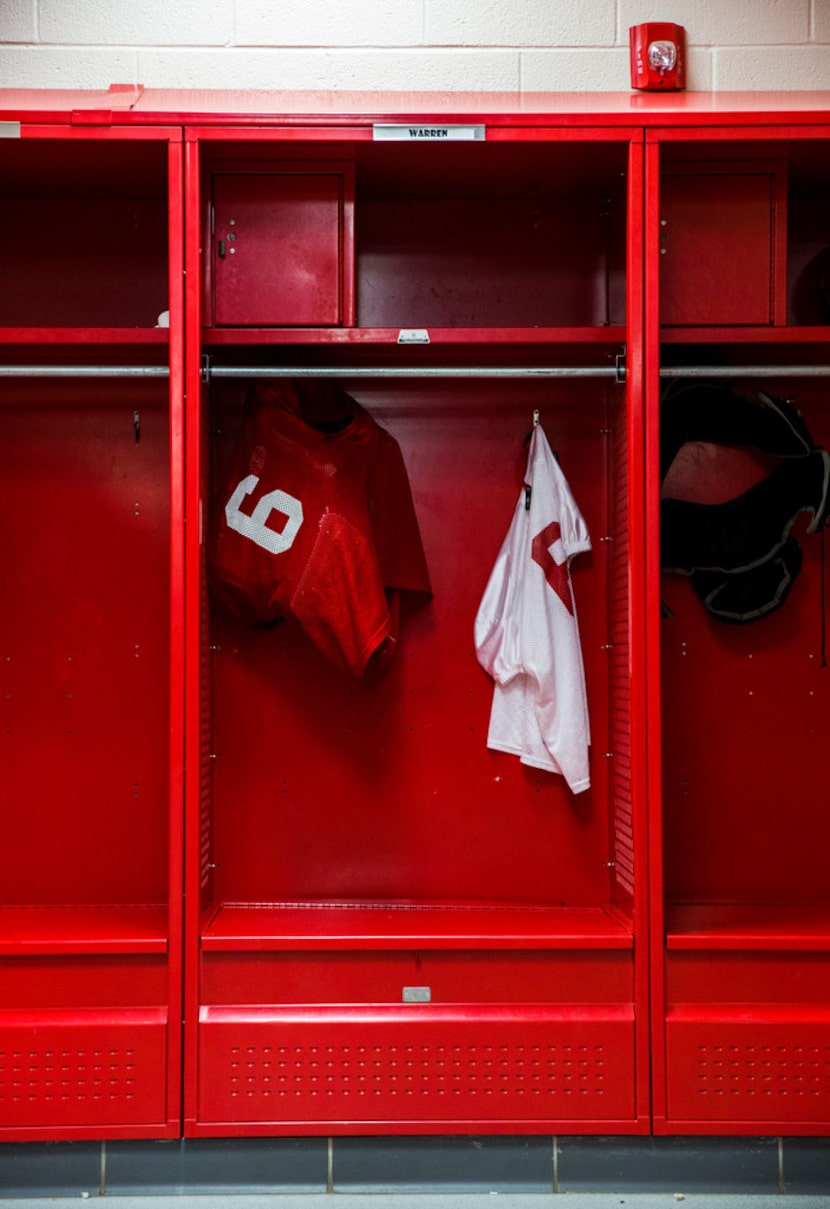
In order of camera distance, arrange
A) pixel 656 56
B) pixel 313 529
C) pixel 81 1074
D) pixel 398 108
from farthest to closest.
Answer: pixel 656 56 → pixel 313 529 → pixel 398 108 → pixel 81 1074

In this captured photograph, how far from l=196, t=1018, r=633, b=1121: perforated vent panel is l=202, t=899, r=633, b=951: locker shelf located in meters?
0.17

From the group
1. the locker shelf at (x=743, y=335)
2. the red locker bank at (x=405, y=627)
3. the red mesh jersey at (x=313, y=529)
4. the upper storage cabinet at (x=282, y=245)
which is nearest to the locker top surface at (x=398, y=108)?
the red locker bank at (x=405, y=627)

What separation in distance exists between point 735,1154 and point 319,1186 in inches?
37.1

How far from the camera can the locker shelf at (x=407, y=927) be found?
222 cm

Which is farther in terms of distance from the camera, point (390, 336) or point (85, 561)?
point (85, 561)

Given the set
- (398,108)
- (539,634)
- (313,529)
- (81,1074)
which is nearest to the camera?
(81,1074)

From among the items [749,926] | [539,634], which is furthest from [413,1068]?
[539,634]

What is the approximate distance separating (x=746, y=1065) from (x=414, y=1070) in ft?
2.38

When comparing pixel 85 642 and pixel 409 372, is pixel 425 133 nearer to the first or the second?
pixel 409 372

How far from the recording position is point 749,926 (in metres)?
2.34

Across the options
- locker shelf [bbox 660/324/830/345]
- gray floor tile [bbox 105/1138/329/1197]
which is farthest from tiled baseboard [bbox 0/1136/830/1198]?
locker shelf [bbox 660/324/830/345]

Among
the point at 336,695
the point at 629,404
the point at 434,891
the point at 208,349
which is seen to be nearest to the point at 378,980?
the point at 434,891

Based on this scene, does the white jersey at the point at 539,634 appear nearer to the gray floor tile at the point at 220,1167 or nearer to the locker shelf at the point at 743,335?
the locker shelf at the point at 743,335

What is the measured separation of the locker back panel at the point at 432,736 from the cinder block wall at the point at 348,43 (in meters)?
0.84
